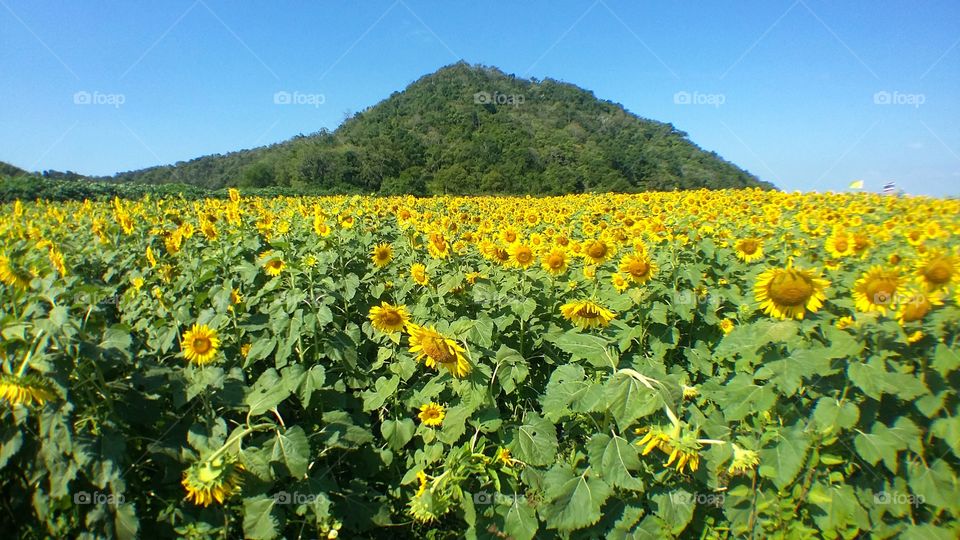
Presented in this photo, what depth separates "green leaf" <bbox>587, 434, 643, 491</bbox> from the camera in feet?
6.13

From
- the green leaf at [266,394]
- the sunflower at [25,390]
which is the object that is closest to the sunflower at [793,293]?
the green leaf at [266,394]

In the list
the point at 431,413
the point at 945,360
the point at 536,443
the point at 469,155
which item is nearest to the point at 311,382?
the point at 431,413

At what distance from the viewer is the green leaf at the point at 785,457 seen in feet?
6.22

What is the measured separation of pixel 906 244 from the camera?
15.1 ft

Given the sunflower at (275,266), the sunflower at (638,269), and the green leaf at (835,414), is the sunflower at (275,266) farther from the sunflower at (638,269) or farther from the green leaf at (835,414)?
the green leaf at (835,414)

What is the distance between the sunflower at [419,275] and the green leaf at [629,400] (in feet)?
6.18

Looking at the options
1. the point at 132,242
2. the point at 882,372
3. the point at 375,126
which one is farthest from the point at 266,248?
the point at 375,126

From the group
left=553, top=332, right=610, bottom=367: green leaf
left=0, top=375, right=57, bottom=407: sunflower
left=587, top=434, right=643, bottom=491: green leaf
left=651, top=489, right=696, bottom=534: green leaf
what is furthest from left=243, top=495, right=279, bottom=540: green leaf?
left=651, top=489, right=696, bottom=534: green leaf

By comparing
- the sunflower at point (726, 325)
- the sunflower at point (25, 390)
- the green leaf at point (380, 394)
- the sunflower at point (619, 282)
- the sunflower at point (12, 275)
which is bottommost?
the green leaf at point (380, 394)

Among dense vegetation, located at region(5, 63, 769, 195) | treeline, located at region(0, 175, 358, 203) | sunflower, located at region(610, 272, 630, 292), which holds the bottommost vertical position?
sunflower, located at region(610, 272, 630, 292)

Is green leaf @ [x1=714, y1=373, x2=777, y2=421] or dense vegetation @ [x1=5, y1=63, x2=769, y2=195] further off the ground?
dense vegetation @ [x1=5, y1=63, x2=769, y2=195]

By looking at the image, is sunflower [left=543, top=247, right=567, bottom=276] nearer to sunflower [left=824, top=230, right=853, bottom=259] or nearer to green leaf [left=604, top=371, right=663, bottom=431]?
green leaf [left=604, top=371, right=663, bottom=431]

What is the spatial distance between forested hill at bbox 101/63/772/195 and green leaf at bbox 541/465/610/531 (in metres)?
30.1

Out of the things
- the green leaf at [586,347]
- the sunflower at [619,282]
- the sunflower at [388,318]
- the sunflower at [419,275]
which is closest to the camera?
the green leaf at [586,347]
